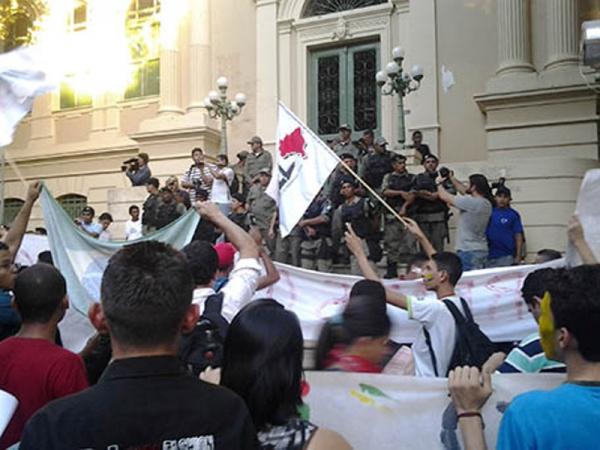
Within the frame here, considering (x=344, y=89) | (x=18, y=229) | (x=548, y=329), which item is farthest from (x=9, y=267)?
Result: (x=344, y=89)

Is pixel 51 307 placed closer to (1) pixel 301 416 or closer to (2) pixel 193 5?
(1) pixel 301 416

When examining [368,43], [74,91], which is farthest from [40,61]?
[74,91]

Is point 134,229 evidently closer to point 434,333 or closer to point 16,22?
point 434,333

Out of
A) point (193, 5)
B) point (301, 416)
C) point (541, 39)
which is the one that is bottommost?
point (301, 416)

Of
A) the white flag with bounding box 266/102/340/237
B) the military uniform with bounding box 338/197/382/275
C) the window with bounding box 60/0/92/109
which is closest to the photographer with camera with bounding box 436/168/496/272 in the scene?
the military uniform with bounding box 338/197/382/275

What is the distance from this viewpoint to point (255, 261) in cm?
338

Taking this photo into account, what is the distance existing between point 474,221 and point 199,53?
38.1 feet

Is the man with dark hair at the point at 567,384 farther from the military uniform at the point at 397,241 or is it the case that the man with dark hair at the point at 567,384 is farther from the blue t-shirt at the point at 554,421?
the military uniform at the point at 397,241

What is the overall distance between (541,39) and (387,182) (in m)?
6.34

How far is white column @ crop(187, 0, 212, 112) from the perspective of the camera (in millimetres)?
18609

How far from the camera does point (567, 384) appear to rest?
195 centimetres

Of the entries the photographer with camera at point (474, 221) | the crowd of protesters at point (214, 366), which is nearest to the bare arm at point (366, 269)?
the crowd of protesters at point (214, 366)

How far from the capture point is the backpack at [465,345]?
3.58 meters

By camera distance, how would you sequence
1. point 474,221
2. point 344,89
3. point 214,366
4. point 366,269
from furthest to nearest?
point 344,89
point 474,221
point 366,269
point 214,366
